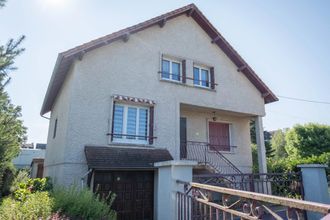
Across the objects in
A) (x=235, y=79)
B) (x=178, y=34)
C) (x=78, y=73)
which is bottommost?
(x=78, y=73)

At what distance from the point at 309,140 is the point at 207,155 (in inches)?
689

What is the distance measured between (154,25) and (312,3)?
24.9ft

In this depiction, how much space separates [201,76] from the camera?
14.6m

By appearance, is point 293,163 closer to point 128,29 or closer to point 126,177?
point 126,177

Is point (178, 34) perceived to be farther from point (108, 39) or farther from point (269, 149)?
point (269, 149)

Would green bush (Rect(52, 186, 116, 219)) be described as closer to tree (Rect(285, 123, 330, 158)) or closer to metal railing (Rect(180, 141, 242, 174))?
metal railing (Rect(180, 141, 242, 174))

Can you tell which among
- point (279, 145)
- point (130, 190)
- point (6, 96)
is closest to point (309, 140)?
point (279, 145)

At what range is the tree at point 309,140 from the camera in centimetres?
2541

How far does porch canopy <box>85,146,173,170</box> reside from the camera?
9312 mm

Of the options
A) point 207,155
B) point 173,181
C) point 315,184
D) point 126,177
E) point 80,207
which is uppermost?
point 207,155

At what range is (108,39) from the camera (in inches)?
444

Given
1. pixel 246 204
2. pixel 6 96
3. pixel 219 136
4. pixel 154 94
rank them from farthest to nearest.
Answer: pixel 219 136 < pixel 154 94 < pixel 6 96 < pixel 246 204

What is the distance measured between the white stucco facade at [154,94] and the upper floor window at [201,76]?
449mm

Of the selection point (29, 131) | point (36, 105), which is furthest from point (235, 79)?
point (29, 131)
